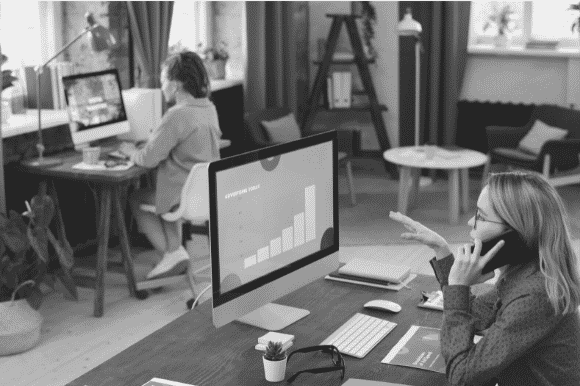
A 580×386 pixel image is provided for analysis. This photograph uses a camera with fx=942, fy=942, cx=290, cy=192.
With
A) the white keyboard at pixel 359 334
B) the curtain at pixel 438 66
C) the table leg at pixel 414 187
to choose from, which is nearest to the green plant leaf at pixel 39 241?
the white keyboard at pixel 359 334

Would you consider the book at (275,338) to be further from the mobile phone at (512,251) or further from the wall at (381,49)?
the wall at (381,49)

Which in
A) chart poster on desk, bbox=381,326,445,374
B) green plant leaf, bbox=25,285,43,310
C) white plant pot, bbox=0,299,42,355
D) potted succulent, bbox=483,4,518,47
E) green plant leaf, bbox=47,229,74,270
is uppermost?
potted succulent, bbox=483,4,518,47

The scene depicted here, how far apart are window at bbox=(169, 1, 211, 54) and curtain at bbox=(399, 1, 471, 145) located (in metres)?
1.68

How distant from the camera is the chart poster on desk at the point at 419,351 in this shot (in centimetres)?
234

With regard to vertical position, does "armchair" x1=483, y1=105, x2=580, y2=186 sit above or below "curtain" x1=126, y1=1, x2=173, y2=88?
below

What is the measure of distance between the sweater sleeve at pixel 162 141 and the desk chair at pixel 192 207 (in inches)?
8.3

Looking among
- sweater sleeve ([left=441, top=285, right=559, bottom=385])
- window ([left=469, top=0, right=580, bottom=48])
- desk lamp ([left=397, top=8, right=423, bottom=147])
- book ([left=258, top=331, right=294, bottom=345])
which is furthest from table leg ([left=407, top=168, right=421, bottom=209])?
sweater sleeve ([left=441, top=285, right=559, bottom=385])

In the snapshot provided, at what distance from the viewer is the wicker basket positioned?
168 inches

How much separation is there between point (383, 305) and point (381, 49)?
17.8 ft

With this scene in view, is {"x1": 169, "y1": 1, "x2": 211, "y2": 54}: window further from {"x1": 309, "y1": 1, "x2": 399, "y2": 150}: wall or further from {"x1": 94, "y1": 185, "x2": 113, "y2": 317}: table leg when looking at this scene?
{"x1": 94, "y1": 185, "x2": 113, "y2": 317}: table leg

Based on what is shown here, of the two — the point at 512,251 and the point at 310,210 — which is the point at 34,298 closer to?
the point at 310,210

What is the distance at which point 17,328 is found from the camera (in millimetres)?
4285

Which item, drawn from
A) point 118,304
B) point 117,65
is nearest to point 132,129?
point 117,65

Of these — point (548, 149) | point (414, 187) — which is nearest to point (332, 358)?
point (548, 149)
